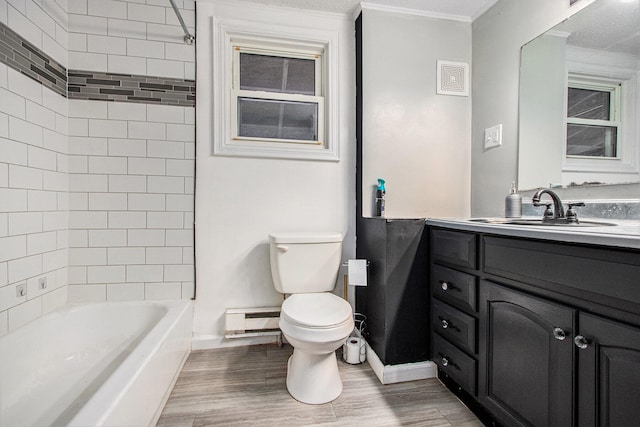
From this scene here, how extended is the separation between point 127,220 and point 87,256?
0.31m

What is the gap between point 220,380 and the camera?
4.97 feet

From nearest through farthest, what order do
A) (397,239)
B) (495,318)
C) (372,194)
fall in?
(495,318) < (397,239) < (372,194)

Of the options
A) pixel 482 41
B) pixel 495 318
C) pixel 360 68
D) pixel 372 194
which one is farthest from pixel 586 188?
pixel 360 68

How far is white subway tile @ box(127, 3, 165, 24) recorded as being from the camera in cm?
172

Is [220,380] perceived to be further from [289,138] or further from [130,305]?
[289,138]

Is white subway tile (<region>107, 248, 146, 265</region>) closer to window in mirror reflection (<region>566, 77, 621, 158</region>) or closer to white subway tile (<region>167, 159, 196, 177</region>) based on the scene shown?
white subway tile (<region>167, 159, 196, 177</region>)

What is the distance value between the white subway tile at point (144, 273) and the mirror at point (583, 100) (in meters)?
2.23

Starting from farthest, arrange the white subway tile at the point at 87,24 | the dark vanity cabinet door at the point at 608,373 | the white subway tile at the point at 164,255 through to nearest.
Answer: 1. the white subway tile at the point at 164,255
2. the white subway tile at the point at 87,24
3. the dark vanity cabinet door at the point at 608,373

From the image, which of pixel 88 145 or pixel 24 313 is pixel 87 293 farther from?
pixel 88 145

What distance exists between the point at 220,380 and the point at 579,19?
2530mm

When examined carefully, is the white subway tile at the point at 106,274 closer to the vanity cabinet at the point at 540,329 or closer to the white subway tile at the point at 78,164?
the white subway tile at the point at 78,164

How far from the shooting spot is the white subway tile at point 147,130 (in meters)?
1.73

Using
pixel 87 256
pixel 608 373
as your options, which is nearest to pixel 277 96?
pixel 87 256

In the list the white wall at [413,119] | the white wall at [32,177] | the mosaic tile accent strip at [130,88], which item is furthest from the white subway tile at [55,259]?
the white wall at [413,119]
